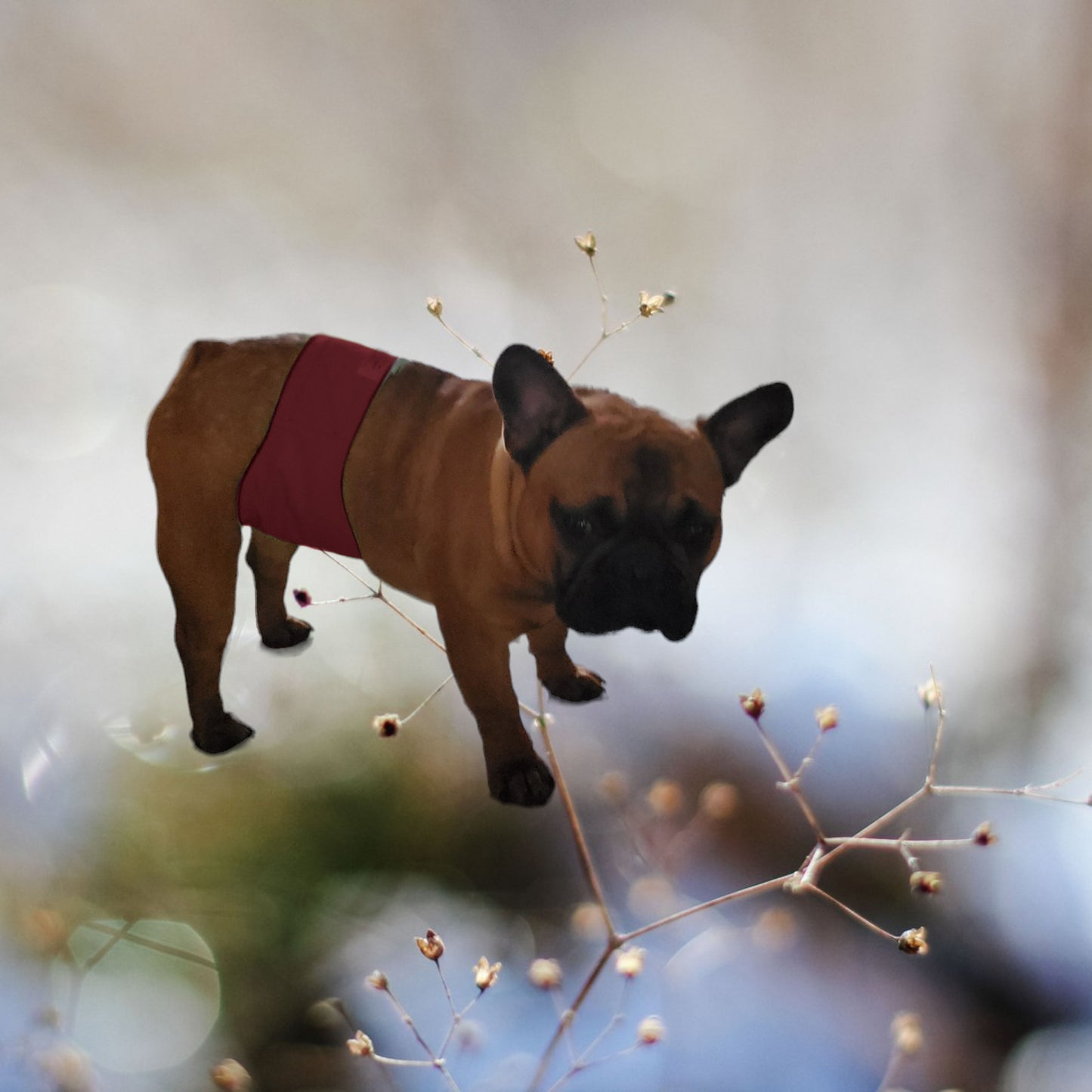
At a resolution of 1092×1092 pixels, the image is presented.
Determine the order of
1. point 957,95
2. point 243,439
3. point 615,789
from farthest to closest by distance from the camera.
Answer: point 957,95 → point 615,789 → point 243,439

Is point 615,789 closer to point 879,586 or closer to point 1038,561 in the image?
point 879,586

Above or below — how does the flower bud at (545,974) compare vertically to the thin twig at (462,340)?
below

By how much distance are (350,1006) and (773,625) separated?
1.62 feet

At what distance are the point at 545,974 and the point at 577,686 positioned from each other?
229 millimetres

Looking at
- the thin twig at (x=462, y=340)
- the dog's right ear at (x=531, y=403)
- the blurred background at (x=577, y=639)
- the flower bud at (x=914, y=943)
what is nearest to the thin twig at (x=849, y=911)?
the flower bud at (x=914, y=943)

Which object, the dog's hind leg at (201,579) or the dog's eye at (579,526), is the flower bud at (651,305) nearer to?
the dog's eye at (579,526)

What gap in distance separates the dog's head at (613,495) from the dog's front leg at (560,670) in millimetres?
162

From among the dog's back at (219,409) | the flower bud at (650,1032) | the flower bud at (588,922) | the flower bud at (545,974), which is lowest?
the flower bud at (650,1032)

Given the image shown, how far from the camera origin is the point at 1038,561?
3.22 ft

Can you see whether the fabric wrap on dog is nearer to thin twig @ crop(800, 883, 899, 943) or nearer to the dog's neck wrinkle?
the dog's neck wrinkle

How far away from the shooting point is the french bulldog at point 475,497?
0.57m

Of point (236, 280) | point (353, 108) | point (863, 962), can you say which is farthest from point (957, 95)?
point (863, 962)

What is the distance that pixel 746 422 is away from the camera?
0.62 meters

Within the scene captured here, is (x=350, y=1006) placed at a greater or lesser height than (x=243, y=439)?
lesser
